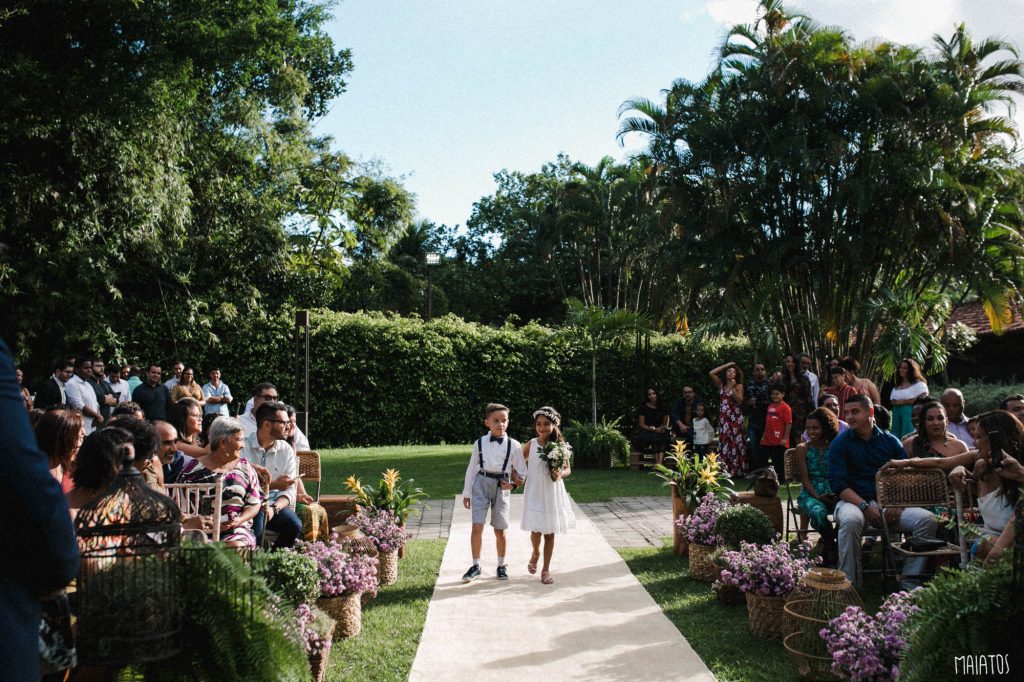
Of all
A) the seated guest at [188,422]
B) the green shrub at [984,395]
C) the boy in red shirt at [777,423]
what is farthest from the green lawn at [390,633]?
the green shrub at [984,395]

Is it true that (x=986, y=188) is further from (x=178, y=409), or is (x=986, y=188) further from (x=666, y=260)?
(x=178, y=409)

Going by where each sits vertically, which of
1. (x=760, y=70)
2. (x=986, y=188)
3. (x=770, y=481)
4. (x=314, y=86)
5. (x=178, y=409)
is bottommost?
(x=770, y=481)

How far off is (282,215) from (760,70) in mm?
12948

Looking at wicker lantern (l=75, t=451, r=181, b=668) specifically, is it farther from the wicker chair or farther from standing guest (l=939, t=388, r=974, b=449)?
standing guest (l=939, t=388, r=974, b=449)

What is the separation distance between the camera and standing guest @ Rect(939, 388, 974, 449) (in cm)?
812

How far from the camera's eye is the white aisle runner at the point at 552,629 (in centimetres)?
488

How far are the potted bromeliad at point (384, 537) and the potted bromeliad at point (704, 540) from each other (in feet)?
8.48

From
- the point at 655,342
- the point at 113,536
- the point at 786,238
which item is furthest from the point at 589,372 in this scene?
the point at 113,536

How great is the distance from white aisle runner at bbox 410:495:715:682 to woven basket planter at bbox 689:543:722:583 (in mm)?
540

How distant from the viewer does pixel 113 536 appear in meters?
2.99

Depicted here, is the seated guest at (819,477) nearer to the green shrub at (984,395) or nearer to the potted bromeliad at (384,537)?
the potted bromeliad at (384,537)

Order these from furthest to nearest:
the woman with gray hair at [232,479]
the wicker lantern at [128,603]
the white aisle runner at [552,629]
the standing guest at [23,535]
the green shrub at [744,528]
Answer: the green shrub at [744,528] → the woman with gray hair at [232,479] → the white aisle runner at [552,629] → the wicker lantern at [128,603] → the standing guest at [23,535]

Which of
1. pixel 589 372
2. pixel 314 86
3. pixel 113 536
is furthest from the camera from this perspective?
pixel 314 86

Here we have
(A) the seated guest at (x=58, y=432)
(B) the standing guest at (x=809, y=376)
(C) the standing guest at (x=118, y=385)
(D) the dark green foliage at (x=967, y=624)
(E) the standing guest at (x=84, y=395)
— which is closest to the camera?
(D) the dark green foliage at (x=967, y=624)
